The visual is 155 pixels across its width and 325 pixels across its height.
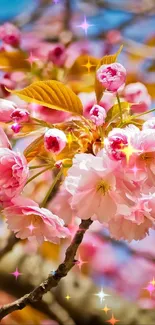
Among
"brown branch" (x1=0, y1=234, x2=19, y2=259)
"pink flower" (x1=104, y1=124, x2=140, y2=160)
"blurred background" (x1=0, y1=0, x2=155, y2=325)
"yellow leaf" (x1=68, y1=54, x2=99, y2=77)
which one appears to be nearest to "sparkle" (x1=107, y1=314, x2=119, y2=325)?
"blurred background" (x1=0, y1=0, x2=155, y2=325)


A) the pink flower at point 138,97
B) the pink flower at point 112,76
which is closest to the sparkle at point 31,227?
the pink flower at point 112,76

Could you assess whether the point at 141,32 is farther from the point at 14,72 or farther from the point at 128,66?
the point at 14,72

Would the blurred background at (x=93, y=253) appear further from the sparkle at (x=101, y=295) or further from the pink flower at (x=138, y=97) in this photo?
the pink flower at (x=138, y=97)

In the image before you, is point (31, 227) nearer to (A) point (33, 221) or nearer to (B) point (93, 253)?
(A) point (33, 221)

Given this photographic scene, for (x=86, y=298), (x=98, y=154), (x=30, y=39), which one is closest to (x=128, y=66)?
(x=30, y=39)

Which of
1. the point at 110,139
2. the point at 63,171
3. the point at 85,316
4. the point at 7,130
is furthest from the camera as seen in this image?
the point at 85,316

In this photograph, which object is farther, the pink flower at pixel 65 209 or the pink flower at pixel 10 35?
the pink flower at pixel 10 35
